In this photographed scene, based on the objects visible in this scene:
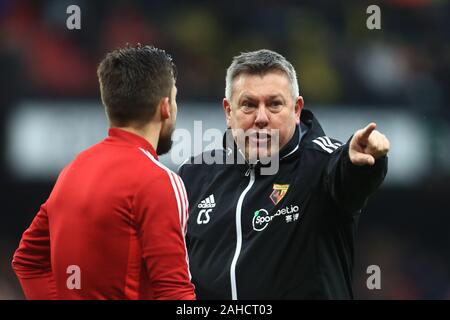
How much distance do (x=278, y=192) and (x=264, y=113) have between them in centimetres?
37

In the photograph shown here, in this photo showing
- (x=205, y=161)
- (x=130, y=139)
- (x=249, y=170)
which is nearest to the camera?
(x=130, y=139)

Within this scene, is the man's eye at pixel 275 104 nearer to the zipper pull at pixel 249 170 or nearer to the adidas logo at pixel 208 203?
the zipper pull at pixel 249 170

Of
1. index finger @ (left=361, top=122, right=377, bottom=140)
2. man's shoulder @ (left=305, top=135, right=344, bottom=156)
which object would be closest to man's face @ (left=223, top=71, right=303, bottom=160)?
man's shoulder @ (left=305, top=135, right=344, bottom=156)

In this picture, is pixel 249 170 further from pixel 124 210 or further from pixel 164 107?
pixel 124 210

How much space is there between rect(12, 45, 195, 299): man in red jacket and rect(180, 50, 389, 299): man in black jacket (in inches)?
28.5

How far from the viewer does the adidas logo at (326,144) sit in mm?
3635

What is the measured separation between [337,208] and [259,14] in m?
6.61

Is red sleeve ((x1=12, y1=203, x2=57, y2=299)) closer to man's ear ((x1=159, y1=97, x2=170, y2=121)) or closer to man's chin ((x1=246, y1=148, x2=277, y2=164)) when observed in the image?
man's ear ((x1=159, y1=97, x2=170, y2=121))

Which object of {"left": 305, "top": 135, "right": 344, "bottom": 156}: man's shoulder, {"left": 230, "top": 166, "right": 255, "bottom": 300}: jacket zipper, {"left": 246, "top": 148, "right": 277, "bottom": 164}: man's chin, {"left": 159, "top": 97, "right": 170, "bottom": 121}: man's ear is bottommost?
{"left": 230, "top": 166, "right": 255, "bottom": 300}: jacket zipper

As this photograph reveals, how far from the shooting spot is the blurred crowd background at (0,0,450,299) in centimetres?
847

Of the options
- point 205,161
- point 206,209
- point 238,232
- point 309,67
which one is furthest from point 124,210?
point 309,67

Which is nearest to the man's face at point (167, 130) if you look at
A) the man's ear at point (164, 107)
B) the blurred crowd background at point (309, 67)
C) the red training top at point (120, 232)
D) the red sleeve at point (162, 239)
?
the man's ear at point (164, 107)

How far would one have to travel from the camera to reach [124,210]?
9.02 ft

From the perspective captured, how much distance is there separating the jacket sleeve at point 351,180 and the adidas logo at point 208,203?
0.64 meters
